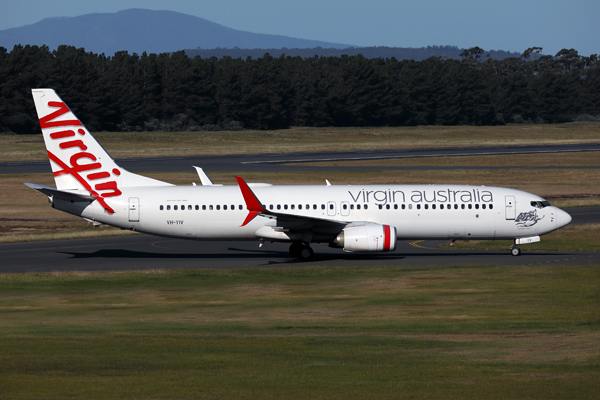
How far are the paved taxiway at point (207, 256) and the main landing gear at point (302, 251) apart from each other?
459mm

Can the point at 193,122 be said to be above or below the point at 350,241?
above

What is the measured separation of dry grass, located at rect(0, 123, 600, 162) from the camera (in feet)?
425

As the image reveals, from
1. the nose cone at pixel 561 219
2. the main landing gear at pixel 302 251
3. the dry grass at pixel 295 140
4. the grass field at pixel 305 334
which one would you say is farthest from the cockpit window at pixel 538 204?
the dry grass at pixel 295 140

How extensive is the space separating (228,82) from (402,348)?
17086cm

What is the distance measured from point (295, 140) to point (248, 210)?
116479 millimetres

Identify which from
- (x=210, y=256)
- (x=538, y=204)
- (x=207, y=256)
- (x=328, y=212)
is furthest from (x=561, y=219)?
(x=207, y=256)

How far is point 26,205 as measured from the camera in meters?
71.1

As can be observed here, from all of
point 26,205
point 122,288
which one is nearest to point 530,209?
point 122,288

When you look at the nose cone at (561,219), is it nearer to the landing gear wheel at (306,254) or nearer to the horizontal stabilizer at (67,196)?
the landing gear wheel at (306,254)

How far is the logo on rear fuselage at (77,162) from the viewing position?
4278 cm

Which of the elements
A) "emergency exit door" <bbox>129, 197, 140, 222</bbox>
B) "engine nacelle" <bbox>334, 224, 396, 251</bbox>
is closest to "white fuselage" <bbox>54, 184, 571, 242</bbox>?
"emergency exit door" <bbox>129, 197, 140, 222</bbox>

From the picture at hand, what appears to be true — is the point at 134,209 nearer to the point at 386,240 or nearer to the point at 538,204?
the point at 386,240

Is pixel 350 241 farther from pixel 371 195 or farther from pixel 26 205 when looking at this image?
pixel 26 205

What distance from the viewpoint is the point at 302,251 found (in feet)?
143
